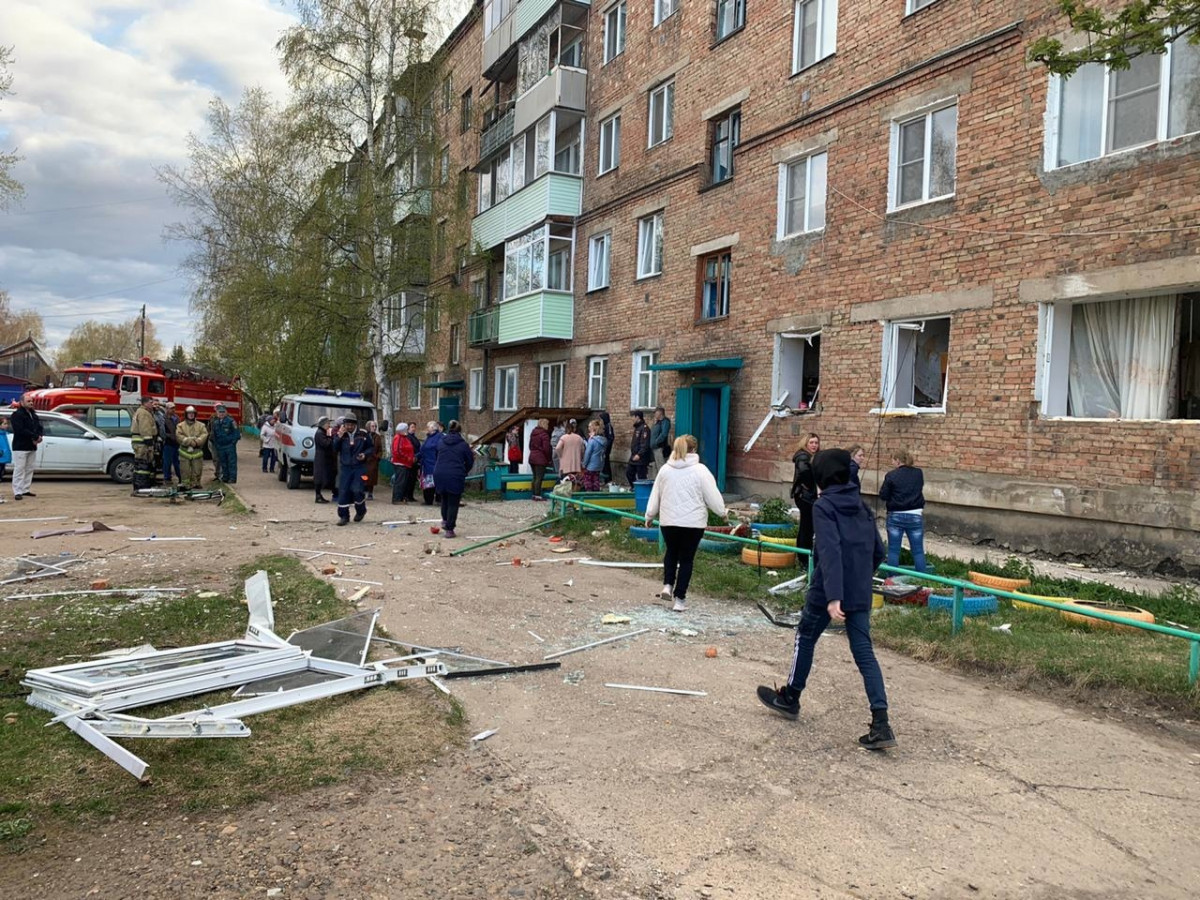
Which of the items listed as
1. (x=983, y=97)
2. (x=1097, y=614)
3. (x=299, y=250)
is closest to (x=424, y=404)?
(x=299, y=250)

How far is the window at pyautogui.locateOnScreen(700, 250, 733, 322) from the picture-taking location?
17.6m

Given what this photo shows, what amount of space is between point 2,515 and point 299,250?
1197cm

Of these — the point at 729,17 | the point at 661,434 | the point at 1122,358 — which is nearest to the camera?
the point at 1122,358

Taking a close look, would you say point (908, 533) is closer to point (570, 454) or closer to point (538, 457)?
point (570, 454)

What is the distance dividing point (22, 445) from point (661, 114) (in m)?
15.0

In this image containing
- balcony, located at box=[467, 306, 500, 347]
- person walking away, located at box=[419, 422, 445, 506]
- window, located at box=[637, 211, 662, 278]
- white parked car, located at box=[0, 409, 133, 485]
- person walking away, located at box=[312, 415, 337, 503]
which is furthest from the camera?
balcony, located at box=[467, 306, 500, 347]

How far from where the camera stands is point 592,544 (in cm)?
1226

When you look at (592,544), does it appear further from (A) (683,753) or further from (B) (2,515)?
(B) (2,515)

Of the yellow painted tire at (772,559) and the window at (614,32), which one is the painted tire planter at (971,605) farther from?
the window at (614,32)

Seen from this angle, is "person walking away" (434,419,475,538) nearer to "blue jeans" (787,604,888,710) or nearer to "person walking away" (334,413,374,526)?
"person walking away" (334,413,374,526)

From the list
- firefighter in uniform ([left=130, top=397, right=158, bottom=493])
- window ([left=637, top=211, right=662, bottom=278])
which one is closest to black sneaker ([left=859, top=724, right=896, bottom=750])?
window ([left=637, top=211, right=662, bottom=278])

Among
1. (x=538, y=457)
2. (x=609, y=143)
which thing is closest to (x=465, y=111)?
(x=609, y=143)

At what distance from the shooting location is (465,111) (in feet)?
101

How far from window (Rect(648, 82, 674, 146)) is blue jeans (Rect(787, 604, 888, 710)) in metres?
16.3
